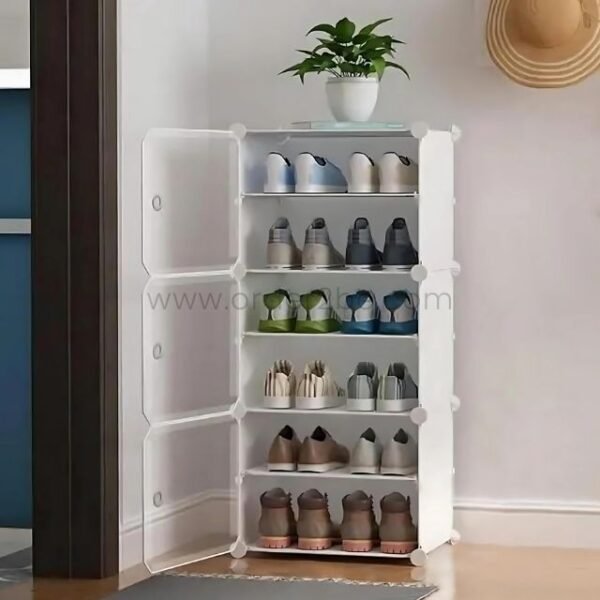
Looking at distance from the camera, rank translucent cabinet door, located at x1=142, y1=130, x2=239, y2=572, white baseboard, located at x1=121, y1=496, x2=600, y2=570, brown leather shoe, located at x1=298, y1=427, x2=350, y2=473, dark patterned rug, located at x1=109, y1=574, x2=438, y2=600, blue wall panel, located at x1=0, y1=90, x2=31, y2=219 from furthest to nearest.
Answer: white baseboard, located at x1=121, y1=496, x2=600, y2=570 < brown leather shoe, located at x1=298, y1=427, x2=350, y2=473 < translucent cabinet door, located at x1=142, y1=130, x2=239, y2=572 < blue wall panel, located at x1=0, y1=90, x2=31, y2=219 < dark patterned rug, located at x1=109, y1=574, x2=438, y2=600

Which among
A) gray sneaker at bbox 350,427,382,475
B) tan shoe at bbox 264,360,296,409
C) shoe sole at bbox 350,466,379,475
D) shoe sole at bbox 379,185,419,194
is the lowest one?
shoe sole at bbox 350,466,379,475

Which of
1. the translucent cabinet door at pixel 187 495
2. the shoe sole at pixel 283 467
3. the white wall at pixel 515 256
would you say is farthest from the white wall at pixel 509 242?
the translucent cabinet door at pixel 187 495

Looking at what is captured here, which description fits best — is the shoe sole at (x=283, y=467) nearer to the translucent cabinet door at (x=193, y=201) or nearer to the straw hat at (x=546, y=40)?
the translucent cabinet door at (x=193, y=201)

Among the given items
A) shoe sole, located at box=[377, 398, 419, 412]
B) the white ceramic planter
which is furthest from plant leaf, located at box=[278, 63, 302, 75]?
shoe sole, located at box=[377, 398, 419, 412]

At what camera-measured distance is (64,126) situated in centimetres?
382

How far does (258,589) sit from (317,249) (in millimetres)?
979

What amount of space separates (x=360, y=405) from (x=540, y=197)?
2.76 feet

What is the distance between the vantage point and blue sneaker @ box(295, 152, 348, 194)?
404 cm

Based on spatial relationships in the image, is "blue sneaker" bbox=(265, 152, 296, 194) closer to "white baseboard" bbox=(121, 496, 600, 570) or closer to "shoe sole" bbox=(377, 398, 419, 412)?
"shoe sole" bbox=(377, 398, 419, 412)

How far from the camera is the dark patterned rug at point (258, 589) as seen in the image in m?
3.60

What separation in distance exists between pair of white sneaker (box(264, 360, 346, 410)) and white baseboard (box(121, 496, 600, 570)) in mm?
445

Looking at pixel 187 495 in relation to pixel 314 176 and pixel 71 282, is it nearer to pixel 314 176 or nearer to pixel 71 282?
pixel 71 282

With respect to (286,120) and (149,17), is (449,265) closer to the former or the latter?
(286,120)

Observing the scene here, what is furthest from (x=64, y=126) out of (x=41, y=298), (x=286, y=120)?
(x=286, y=120)
